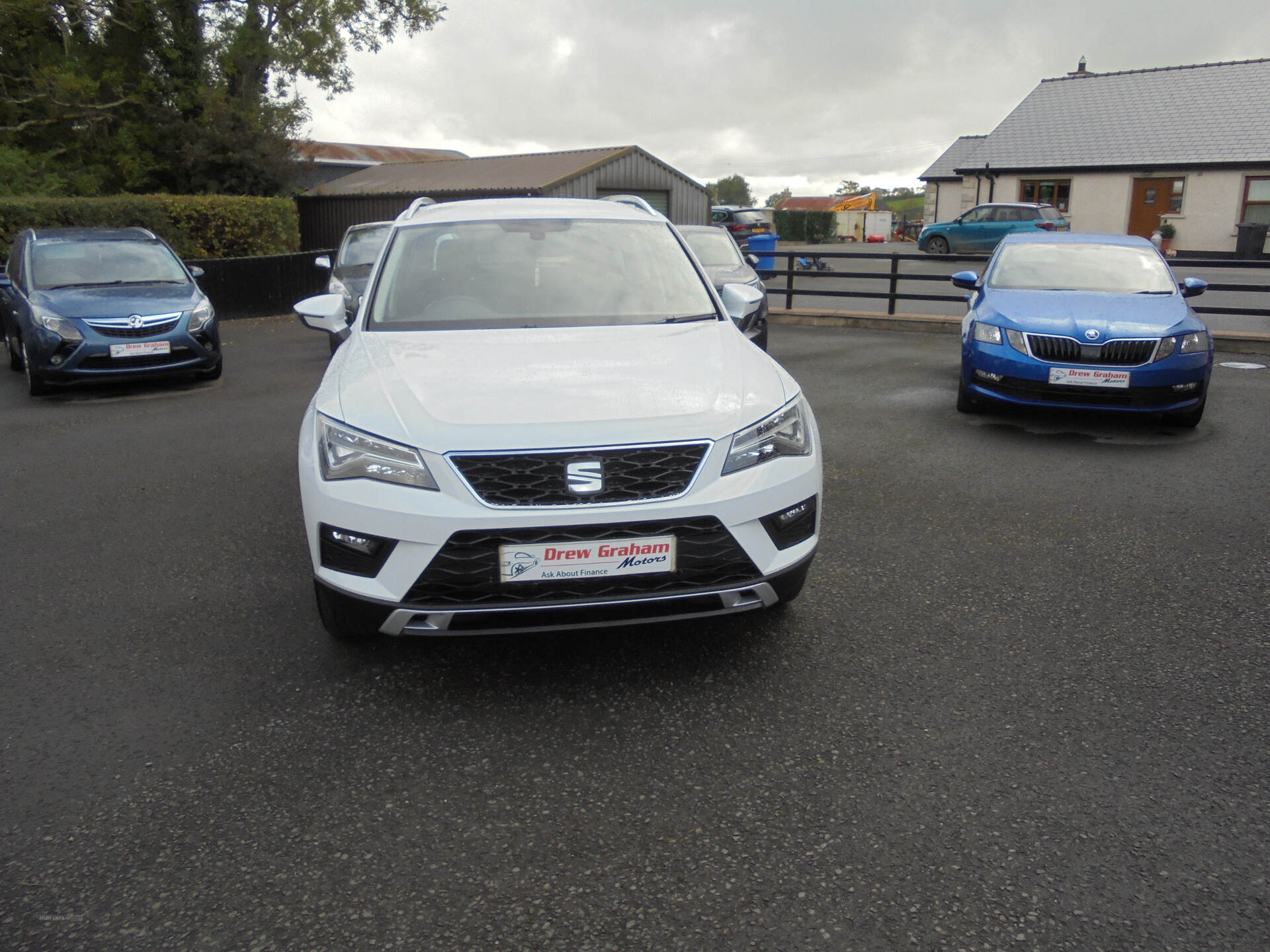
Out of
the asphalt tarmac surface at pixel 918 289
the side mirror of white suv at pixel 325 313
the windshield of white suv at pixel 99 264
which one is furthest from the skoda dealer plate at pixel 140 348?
the asphalt tarmac surface at pixel 918 289

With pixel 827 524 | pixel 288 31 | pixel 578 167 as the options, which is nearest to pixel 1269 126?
pixel 578 167

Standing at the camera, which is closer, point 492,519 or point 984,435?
point 492,519

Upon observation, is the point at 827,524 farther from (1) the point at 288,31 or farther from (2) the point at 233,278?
(1) the point at 288,31

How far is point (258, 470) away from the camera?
6.83 metres

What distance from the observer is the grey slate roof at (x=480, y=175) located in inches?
1137

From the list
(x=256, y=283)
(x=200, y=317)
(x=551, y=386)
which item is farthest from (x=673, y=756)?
(x=256, y=283)

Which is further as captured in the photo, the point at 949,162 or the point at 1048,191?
the point at 949,162

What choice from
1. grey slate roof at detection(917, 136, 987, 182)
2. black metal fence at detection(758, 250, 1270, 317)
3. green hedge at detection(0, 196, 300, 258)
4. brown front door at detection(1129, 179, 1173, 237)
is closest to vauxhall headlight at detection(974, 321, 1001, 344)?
black metal fence at detection(758, 250, 1270, 317)

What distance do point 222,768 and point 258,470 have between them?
408 centimetres

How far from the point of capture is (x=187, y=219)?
20.0 meters

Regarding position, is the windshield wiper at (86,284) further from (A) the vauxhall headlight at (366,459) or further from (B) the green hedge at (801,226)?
(B) the green hedge at (801,226)

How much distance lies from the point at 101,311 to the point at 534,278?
7270mm

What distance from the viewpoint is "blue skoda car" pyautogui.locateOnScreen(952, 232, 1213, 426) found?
7.39 meters

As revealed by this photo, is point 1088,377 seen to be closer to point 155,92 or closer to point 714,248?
point 714,248
